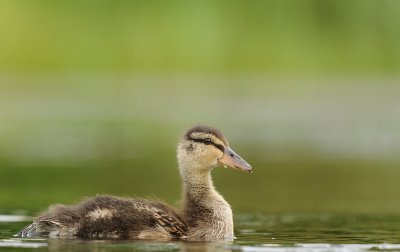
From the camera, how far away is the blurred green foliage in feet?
150

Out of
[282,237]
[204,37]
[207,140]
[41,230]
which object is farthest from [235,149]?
[204,37]

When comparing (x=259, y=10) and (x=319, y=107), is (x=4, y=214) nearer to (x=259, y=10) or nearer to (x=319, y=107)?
(x=319, y=107)

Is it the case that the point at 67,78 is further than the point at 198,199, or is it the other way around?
the point at 67,78

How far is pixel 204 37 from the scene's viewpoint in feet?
154

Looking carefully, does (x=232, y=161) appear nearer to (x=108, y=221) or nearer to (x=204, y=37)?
(x=108, y=221)

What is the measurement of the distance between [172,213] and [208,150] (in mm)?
940

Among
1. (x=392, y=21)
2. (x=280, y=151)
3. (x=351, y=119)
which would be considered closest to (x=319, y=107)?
(x=351, y=119)

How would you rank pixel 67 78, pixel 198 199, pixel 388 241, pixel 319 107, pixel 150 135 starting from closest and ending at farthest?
1. pixel 388 241
2. pixel 198 199
3. pixel 150 135
4. pixel 319 107
5. pixel 67 78

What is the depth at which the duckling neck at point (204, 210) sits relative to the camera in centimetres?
1441

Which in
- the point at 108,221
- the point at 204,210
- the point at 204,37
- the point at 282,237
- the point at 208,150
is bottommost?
the point at 282,237

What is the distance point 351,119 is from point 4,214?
67.1ft

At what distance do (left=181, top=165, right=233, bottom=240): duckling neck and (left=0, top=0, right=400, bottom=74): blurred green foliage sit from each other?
101ft

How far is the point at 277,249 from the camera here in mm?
12969

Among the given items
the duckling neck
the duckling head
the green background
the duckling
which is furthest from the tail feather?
the green background
